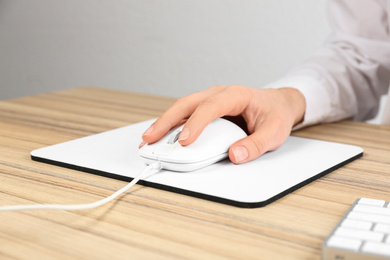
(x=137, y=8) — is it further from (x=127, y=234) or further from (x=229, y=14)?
(x=127, y=234)

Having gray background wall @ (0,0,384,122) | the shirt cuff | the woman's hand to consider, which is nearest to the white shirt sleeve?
the shirt cuff

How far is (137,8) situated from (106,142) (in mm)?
2086

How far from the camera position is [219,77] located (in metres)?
2.56

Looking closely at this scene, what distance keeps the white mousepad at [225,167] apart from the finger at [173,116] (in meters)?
0.04

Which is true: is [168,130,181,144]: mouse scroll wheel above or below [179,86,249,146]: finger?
below

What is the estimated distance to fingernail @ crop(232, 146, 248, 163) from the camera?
2.11 ft

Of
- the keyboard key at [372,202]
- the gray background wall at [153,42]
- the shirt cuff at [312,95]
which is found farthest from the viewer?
the gray background wall at [153,42]

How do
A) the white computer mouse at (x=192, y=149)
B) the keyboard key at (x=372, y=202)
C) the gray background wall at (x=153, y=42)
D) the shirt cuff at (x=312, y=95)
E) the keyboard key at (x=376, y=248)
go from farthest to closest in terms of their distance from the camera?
1. the gray background wall at (x=153, y=42)
2. the shirt cuff at (x=312, y=95)
3. the white computer mouse at (x=192, y=149)
4. the keyboard key at (x=372, y=202)
5. the keyboard key at (x=376, y=248)

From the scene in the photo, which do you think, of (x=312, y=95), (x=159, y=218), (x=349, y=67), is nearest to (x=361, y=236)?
(x=159, y=218)

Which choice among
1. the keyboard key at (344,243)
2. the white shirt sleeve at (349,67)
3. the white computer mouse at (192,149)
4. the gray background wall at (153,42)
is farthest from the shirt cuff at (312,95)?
the gray background wall at (153,42)

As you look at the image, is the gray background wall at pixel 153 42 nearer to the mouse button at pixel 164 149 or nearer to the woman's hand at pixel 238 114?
the woman's hand at pixel 238 114

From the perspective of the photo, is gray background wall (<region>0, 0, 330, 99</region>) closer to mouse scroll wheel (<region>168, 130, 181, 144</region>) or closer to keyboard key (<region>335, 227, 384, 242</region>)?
mouse scroll wheel (<region>168, 130, 181, 144</region>)

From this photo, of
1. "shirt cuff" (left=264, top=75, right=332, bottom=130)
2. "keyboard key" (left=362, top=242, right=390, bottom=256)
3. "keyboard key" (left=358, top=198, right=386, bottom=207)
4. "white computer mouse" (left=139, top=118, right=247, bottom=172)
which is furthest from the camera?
"shirt cuff" (left=264, top=75, right=332, bottom=130)

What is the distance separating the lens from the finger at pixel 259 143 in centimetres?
65
